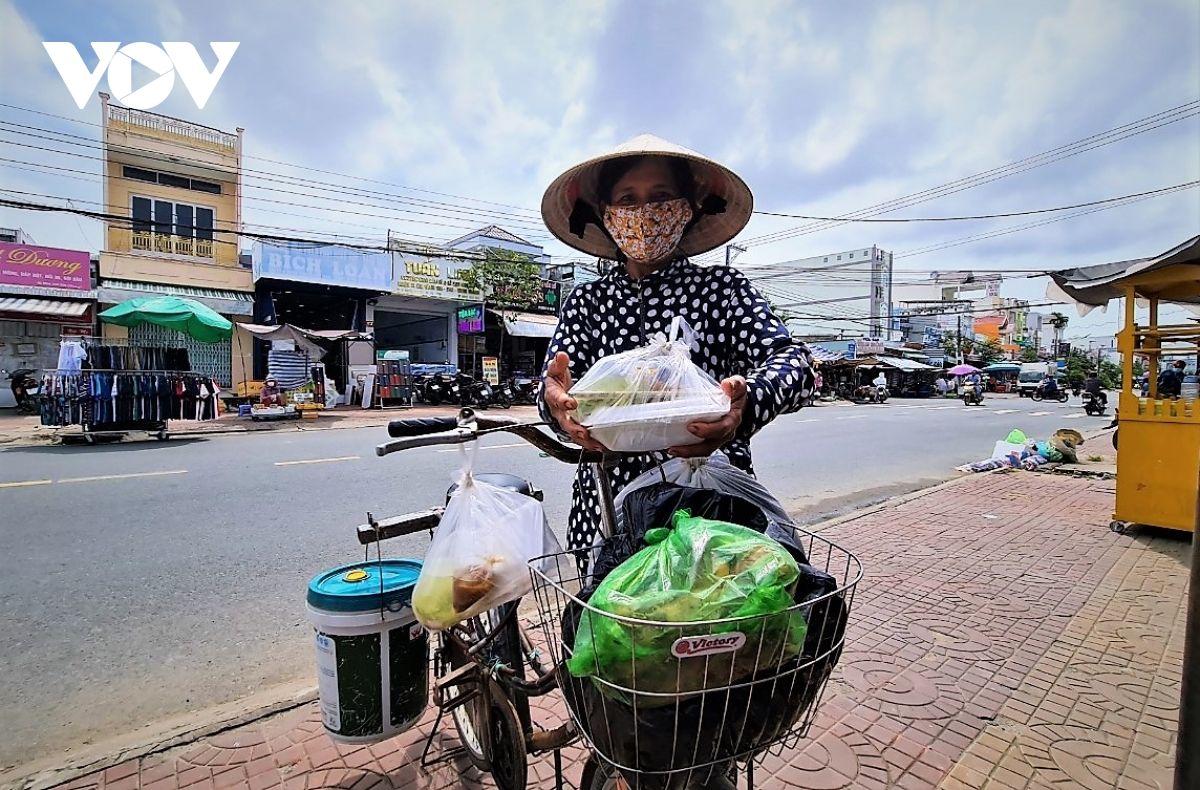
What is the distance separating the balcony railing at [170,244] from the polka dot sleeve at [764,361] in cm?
1988

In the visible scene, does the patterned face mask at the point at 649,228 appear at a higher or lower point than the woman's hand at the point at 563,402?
higher

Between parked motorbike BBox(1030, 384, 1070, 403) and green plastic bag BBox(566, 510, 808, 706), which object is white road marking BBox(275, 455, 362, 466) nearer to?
green plastic bag BBox(566, 510, 808, 706)

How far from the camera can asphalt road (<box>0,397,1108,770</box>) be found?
2.74m

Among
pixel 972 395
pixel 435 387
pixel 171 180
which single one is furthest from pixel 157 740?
pixel 972 395

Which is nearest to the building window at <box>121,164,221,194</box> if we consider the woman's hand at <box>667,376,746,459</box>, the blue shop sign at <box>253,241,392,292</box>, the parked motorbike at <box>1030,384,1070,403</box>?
the blue shop sign at <box>253,241,392,292</box>

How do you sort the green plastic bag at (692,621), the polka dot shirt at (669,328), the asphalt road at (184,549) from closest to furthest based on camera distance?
the green plastic bag at (692,621) → the polka dot shirt at (669,328) → the asphalt road at (184,549)

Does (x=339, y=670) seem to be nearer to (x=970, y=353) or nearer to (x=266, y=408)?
(x=266, y=408)

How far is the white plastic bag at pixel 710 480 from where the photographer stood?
4.25 feet

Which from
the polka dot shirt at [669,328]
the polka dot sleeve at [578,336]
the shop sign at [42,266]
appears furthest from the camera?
the shop sign at [42,266]

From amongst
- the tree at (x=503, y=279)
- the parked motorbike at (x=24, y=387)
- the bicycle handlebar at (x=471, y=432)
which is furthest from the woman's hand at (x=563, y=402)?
the tree at (x=503, y=279)

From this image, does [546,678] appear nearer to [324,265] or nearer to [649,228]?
[649,228]

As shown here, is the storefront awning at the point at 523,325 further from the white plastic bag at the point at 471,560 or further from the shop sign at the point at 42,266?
the white plastic bag at the point at 471,560

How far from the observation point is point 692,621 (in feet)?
2.74

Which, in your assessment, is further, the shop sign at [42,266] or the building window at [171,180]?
the building window at [171,180]
